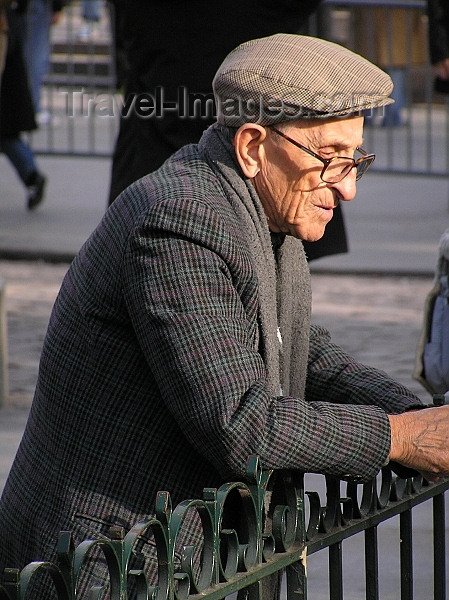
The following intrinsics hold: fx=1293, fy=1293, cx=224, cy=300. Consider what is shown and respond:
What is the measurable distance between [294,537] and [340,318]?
4775 mm

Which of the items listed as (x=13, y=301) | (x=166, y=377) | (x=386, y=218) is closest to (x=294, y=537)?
(x=166, y=377)

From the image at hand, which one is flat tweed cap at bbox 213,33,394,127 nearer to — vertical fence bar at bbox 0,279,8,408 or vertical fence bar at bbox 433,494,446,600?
vertical fence bar at bbox 433,494,446,600

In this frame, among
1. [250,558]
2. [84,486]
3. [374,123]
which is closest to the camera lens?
[250,558]

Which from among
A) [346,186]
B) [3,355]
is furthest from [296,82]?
[3,355]

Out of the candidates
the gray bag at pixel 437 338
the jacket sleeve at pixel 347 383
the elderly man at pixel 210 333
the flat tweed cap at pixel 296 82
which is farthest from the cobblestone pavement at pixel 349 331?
the flat tweed cap at pixel 296 82

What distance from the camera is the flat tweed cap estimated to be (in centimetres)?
232

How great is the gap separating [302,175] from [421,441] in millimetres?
541

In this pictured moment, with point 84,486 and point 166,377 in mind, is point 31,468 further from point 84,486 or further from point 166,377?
point 166,377

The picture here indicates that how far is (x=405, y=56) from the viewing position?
11.8 m

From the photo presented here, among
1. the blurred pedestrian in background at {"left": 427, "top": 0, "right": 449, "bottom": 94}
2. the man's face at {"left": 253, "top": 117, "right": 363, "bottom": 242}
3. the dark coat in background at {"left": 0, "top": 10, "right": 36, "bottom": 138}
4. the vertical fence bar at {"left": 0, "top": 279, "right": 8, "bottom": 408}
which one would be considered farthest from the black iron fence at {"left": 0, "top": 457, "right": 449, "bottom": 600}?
the dark coat in background at {"left": 0, "top": 10, "right": 36, "bottom": 138}

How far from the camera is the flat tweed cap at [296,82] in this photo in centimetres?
232

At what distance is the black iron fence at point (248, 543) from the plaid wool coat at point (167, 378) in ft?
0.25

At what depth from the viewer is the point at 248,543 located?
2088 millimetres

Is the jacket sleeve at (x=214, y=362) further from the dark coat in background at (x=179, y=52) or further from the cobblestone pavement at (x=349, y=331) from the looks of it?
the dark coat in background at (x=179, y=52)
